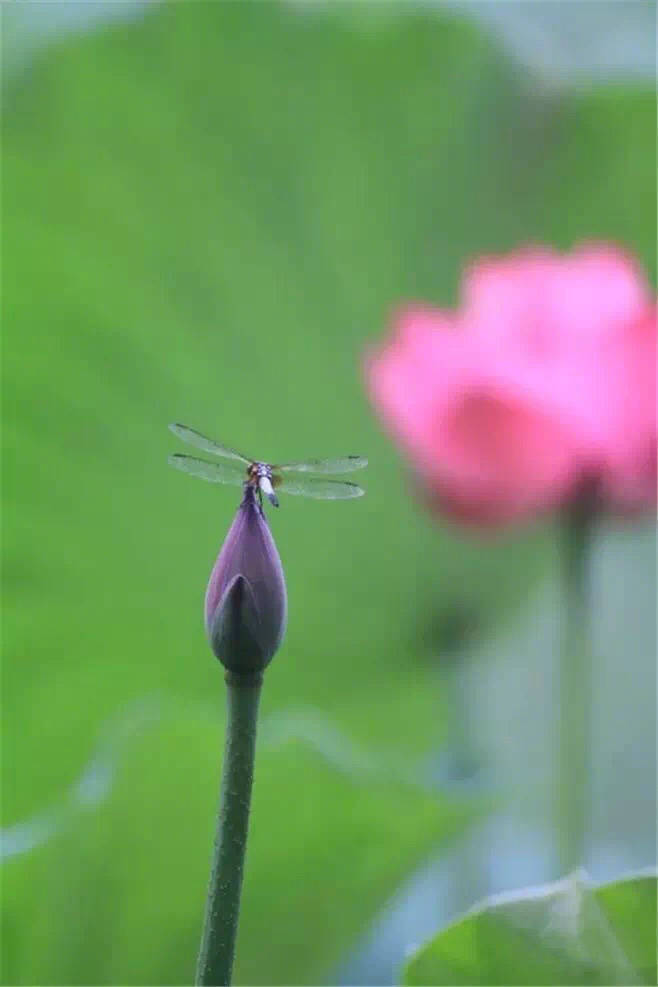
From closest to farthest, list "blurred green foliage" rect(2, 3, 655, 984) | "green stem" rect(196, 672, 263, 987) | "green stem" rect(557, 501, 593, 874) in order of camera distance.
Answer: "green stem" rect(196, 672, 263, 987)
"green stem" rect(557, 501, 593, 874)
"blurred green foliage" rect(2, 3, 655, 984)

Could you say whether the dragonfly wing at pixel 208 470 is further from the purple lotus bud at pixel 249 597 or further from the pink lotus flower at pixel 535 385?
the pink lotus flower at pixel 535 385

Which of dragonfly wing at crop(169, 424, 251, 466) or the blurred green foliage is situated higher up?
the blurred green foliage

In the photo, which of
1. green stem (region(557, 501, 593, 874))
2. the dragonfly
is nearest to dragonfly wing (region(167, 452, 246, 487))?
the dragonfly

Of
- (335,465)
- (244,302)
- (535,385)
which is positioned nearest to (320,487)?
(335,465)

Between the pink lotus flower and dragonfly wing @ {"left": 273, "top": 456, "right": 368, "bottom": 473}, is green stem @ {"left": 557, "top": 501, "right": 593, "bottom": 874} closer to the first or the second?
the pink lotus flower

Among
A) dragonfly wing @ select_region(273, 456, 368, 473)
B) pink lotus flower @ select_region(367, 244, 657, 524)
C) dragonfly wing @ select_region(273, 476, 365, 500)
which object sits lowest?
dragonfly wing @ select_region(273, 476, 365, 500)

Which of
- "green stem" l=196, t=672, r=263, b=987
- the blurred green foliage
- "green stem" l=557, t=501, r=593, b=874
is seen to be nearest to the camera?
"green stem" l=196, t=672, r=263, b=987
